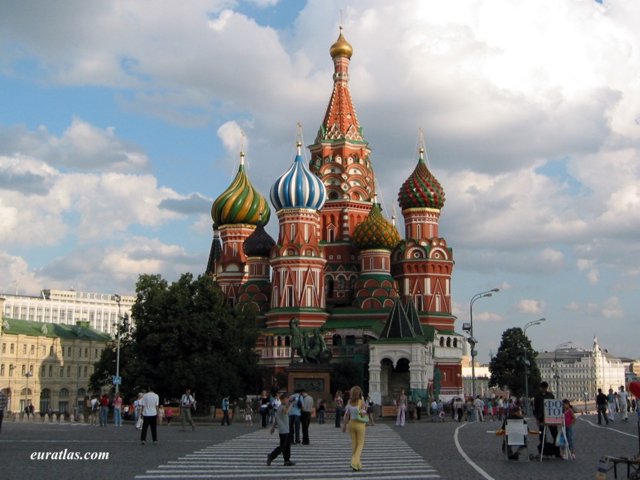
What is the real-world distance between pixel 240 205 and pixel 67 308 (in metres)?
93.5

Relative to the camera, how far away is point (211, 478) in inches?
565

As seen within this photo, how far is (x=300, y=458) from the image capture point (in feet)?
60.6

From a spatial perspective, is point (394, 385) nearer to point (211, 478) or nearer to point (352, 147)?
point (352, 147)

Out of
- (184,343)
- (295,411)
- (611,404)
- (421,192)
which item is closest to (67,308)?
(421,192)

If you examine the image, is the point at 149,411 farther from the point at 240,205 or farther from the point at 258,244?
the point at 240,205

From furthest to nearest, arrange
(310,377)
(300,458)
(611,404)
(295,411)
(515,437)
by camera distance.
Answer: (310,377) → (611,404) → (295,411) → (300,458) → (515,437)

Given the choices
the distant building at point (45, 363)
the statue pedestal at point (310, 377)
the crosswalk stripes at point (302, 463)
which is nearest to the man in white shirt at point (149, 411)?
the crosswalk stripes at point (302, 463)

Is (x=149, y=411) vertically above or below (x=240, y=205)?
below

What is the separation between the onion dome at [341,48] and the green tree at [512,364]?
31765mm

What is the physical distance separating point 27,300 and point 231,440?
14098cm

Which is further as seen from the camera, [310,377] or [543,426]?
[310,377]

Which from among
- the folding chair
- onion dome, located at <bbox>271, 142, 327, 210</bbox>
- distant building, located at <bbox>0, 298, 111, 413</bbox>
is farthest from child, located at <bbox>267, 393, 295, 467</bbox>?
distant building, located at <bbox>0, 298, 111, 413</bbox>

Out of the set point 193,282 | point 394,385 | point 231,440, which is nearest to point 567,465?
point 231,440

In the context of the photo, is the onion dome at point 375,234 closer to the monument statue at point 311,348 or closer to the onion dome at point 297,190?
the onion dome at point 297,190
